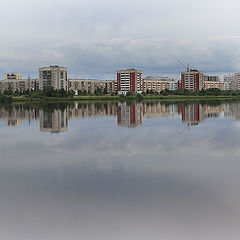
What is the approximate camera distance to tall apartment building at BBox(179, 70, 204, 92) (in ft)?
319

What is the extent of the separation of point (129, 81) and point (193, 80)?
2241cm

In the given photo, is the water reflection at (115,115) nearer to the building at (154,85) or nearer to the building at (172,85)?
the building at (154,85)

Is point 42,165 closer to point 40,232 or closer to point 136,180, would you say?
point 136,180

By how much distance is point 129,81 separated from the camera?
87750 millimetres

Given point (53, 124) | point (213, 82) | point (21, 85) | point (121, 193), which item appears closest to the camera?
point (121, 193)

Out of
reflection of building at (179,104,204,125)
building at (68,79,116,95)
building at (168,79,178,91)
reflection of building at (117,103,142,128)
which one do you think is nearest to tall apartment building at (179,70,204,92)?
building at (168,79,178,91)

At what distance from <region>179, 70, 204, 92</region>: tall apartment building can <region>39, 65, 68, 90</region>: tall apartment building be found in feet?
123

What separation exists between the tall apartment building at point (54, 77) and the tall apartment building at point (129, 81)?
1557cm

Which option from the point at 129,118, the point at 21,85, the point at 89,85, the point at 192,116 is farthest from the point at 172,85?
the point at 129,118

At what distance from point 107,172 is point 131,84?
82026 millimetres

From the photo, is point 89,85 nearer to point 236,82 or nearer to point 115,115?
point 236,82

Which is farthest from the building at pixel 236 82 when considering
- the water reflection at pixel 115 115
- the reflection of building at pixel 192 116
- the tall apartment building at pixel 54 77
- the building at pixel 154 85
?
the reflection of building at pixel 192 116

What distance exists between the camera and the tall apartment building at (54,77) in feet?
274

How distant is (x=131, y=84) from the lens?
87.5 metres
